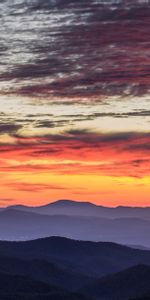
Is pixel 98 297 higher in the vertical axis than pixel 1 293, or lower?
lower

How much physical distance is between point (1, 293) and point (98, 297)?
38599mm

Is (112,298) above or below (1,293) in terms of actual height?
below

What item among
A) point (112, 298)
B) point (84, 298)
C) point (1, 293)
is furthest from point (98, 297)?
point (1, 293)

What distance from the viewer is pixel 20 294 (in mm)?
171625

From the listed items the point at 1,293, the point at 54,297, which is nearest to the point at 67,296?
the point at 54,297

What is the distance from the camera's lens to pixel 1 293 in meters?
171

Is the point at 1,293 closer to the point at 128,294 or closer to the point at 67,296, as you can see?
the point at 67,296

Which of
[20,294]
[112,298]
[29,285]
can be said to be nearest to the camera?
[20,294]

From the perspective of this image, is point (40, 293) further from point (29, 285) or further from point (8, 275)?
point (8, 275)

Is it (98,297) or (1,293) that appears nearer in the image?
(1,293)

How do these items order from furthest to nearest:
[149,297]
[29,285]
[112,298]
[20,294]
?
[112,298]
[29,285]
[20,294]
[149,297]

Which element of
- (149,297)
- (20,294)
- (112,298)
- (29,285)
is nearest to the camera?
(149,297)

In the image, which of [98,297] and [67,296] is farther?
[98,297]

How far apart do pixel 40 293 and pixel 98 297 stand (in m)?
28.9
